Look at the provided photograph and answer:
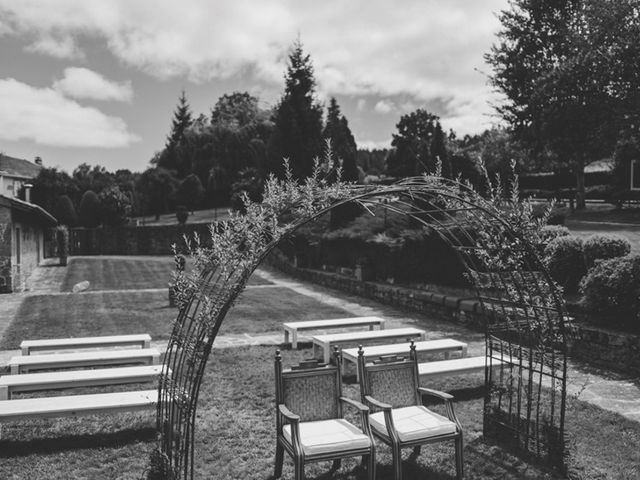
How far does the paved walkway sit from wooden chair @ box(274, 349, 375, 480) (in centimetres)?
309

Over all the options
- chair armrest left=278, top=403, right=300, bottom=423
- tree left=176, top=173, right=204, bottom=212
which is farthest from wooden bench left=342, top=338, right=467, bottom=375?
tree left=176, top=173, right=204, bottom=212

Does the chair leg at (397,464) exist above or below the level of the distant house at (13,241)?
below

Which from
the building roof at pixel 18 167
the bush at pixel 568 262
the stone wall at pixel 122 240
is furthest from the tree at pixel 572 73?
the building roof at pixel 18 167

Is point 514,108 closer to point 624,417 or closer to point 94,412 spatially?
point 624,417

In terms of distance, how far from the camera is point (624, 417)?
726cm

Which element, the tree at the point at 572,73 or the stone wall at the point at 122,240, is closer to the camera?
the tree at the point at 572,73

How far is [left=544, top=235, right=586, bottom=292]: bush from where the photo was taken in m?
12.1

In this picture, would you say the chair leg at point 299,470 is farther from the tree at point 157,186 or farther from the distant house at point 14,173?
the tree at point 157,186

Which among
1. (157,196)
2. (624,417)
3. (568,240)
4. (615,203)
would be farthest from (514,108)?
(157,196)

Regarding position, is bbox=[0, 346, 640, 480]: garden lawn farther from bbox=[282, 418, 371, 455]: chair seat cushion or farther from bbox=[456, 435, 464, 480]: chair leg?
bbox=[282, 418, 371, 455]: chair seat cushion

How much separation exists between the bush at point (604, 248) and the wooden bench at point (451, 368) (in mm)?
4270

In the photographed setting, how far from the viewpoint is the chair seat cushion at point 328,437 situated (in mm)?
5094

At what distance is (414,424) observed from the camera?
565cm

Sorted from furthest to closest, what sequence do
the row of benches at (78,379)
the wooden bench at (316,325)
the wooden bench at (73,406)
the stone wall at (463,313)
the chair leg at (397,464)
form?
the wooden bench at (316,325) < the stone wall at (463,313) < the row of benches at (78,379) < the wooden bench at (73,406) < the chair leg at (397,464)
